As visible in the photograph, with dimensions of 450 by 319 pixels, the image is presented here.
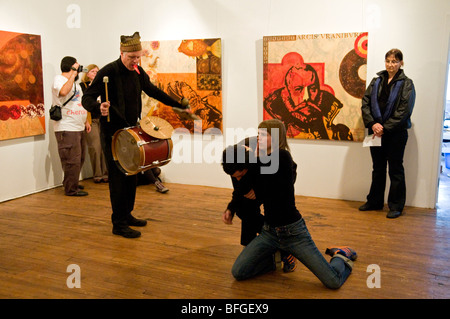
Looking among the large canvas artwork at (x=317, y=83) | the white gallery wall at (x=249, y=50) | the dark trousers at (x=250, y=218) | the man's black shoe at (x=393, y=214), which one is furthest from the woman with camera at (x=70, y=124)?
the man's black shoe at (x=393, y=214)

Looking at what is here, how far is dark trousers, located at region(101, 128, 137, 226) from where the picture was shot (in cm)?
418

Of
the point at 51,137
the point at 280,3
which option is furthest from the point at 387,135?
the point at 51,137

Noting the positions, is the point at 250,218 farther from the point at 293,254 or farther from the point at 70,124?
the point at 70,124

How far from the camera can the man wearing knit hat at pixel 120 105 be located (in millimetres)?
4027

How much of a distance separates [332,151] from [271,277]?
248cm

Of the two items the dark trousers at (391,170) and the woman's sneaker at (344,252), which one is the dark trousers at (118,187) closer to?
the woman's sneaker at (344,252)

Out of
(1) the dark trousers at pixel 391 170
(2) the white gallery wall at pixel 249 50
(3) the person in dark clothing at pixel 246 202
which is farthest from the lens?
(2) the white gallery wall at pixel 249 50

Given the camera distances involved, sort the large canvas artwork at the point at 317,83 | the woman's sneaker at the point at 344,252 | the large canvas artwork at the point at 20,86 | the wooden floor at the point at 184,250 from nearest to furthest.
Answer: the wooden floor at the point at 184,250
the woman's sneaker at the point at 344,252
the large canvas artwork at the point at 317,83
the large canvas artwork at the point at 20,86

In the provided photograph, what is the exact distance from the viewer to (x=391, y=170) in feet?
16.1

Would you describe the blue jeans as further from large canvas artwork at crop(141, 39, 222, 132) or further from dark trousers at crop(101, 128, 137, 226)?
large canvas artwork at crop(141, 39, 222, 132)

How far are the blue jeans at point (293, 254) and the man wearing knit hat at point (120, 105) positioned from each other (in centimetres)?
137

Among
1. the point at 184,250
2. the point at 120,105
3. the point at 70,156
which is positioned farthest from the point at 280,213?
the point at 70,156

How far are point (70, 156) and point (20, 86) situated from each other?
1006 millimetres
